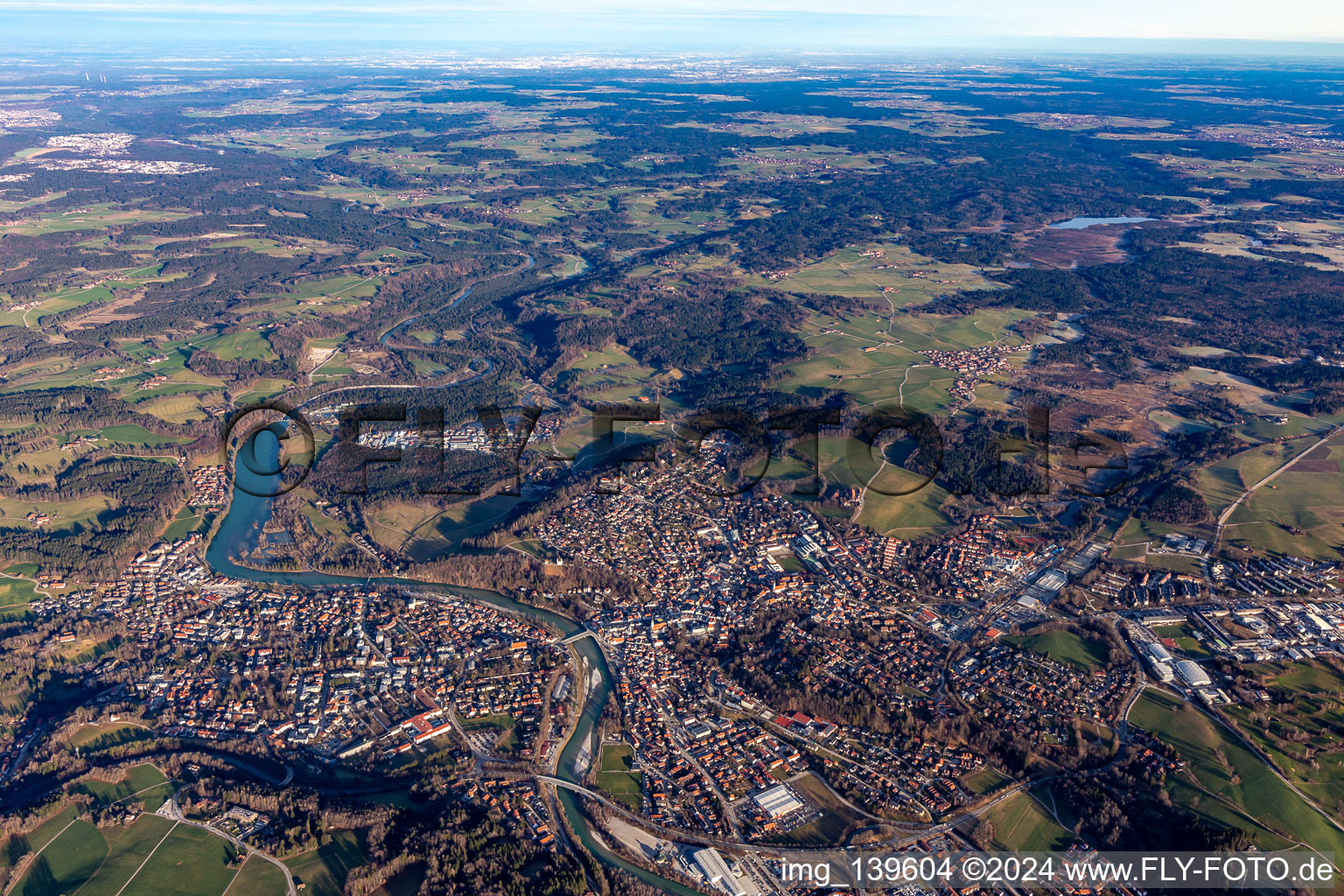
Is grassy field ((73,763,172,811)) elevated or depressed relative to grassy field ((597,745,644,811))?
depressed

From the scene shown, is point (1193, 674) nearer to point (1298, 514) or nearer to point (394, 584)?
point (1298, 514)

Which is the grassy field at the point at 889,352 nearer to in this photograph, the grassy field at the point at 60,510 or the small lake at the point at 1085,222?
the grassy field at the point at 60,510

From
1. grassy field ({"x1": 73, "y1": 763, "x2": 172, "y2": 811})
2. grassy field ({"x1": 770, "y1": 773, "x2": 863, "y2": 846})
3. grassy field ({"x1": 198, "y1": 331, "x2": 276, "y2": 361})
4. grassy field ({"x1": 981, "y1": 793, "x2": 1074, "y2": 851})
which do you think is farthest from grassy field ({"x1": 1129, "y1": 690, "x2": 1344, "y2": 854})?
grassy field ({"x1": 198, "y1": 331, "x2": 276, "y2": 361})

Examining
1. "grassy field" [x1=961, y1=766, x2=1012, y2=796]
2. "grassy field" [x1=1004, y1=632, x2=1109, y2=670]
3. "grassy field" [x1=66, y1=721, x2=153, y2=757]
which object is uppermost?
"grassy field" [x1=1004, y1=632, x2=1109, y2=670]

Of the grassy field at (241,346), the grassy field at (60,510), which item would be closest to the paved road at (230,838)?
the grassy field at (60,510)

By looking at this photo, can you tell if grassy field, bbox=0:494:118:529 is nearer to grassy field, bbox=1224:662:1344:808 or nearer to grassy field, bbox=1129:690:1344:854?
grassy field, bbox=1129:690:1344:854

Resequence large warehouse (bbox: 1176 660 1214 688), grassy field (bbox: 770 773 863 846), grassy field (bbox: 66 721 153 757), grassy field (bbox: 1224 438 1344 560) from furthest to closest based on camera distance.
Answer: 1. grassy field (bbox: 1224 438 1344 560)
2. large warehouse (bbox: 1176 660 1214 688)
3. grassy field (bbox: 66 721 153 757)
4. grassy field (bbox: 770 773 863 846)
